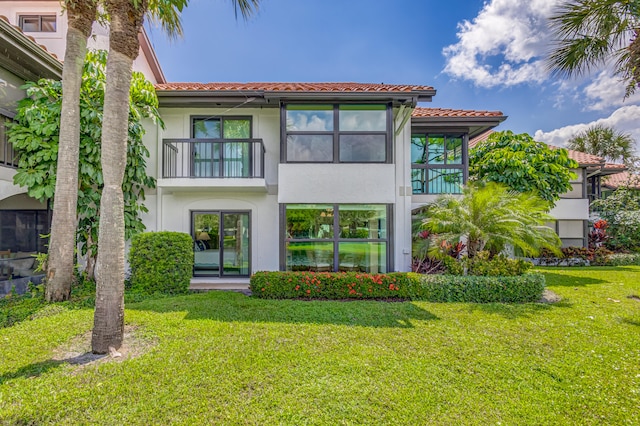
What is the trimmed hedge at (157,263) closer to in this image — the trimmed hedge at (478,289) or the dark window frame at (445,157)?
the trimmed hedge at (478,289)

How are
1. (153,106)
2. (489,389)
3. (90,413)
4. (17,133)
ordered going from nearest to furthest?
1. (90,413)
2. (489,389)
3. (17,133)
4. (153,106)

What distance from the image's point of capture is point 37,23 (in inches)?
489

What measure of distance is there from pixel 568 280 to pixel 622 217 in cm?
955

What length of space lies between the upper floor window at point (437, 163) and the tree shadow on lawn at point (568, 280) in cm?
483

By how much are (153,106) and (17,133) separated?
134 inches

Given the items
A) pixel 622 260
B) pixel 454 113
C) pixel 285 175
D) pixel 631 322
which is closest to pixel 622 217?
pixel 622 260

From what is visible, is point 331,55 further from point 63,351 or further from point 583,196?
point 583,196

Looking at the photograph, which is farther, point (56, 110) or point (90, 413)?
point (56, 110)

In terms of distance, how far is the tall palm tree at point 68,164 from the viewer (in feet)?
22.5

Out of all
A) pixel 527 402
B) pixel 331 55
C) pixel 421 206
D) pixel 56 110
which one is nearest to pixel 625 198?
pixel 421 206

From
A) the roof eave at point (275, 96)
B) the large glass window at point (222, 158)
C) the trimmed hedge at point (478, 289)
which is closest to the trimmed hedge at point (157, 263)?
the large glass window at point (222, 158)

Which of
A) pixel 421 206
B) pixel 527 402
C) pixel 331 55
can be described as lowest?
pixel 527 402

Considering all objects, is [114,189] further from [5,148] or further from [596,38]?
[596,38]

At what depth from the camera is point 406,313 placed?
6809 millimetres
